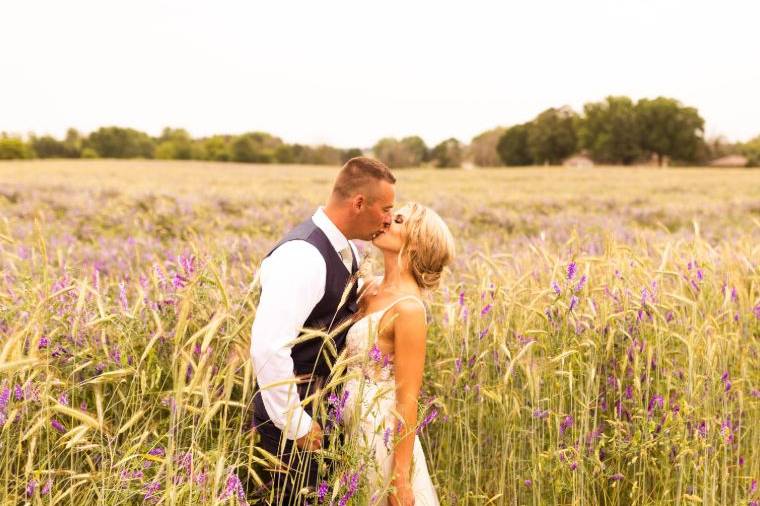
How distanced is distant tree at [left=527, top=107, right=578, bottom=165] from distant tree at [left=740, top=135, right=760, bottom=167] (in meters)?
17.5

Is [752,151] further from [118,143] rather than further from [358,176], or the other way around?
[358,176]

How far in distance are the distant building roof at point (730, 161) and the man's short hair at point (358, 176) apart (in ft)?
232

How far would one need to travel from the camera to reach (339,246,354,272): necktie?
9.80 ft

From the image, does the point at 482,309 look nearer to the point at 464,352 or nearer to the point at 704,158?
the point at 464,352

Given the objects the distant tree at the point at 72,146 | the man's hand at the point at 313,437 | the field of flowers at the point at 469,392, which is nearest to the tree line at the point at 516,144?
the distant tree at the point at 72,146

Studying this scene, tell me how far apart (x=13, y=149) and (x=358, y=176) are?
2819 inches

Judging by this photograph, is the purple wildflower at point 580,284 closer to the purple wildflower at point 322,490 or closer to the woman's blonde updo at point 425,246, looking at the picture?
the woman's blonde updo at point 425,246

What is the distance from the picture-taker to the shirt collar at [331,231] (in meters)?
2.93

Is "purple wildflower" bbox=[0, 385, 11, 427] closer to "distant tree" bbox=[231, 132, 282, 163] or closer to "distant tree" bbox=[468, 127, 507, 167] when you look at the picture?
"distant tree" bbox=[231, 132, 282, 163]

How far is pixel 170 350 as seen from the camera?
3381mm

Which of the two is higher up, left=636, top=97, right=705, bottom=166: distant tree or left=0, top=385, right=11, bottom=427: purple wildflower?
left=636, top=97, right=705, bottom=166: distant tree

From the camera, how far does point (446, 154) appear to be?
63000mm

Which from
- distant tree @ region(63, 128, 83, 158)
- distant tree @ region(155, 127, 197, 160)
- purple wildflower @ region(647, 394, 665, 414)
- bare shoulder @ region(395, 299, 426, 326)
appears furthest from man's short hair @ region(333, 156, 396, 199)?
distant tree @ region(155, 127, 197, 160)

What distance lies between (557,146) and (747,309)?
75.9 m
